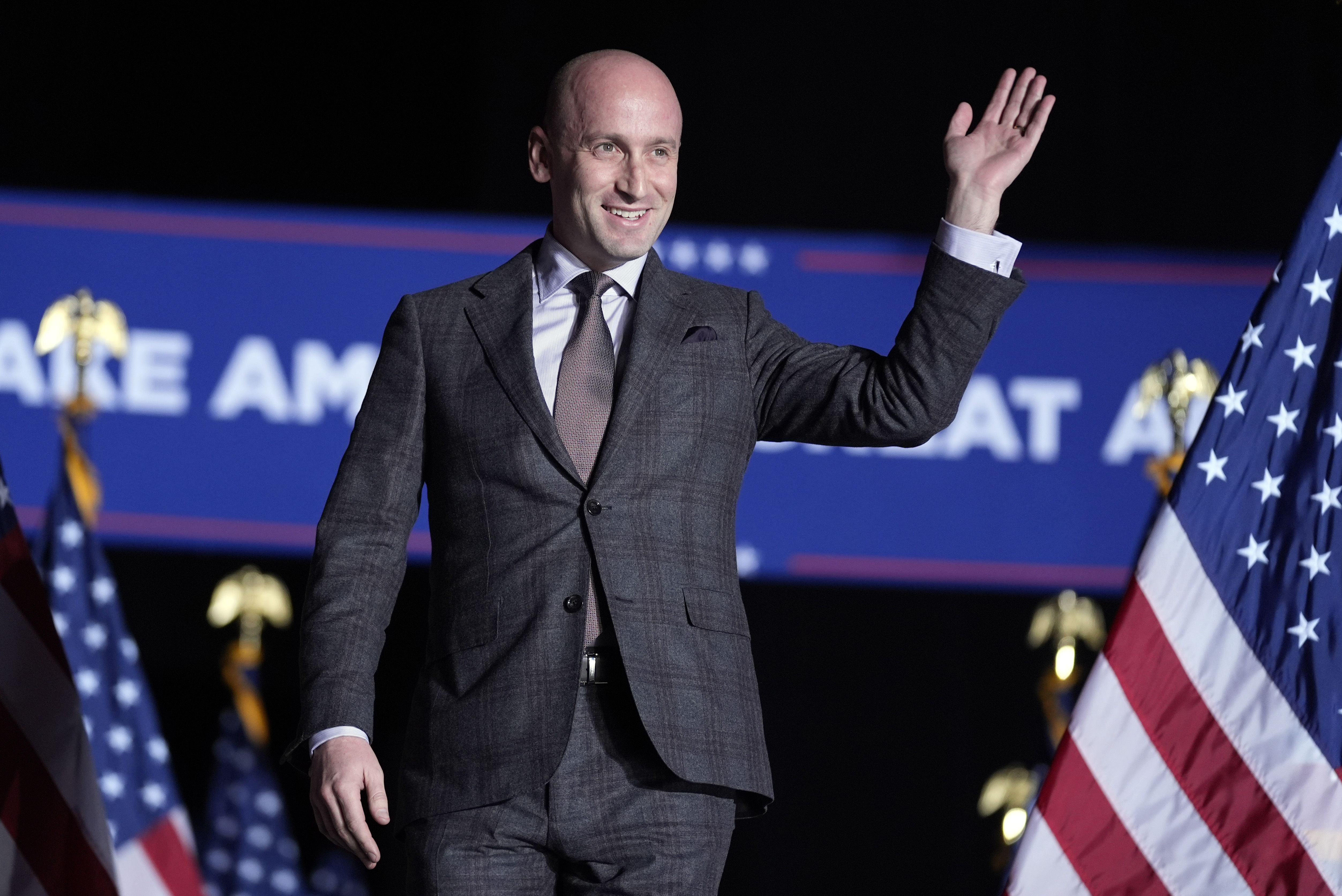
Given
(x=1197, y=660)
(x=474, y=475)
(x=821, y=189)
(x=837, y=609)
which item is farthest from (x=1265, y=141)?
(x=474, y=475)

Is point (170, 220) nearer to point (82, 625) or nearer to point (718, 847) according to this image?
point (82, 625)

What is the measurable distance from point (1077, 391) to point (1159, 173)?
545mm

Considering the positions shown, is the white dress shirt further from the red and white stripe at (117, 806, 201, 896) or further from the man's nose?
the red and white stripe at (117, 806, 201, 896)

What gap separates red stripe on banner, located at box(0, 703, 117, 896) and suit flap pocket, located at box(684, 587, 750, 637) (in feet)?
4.12

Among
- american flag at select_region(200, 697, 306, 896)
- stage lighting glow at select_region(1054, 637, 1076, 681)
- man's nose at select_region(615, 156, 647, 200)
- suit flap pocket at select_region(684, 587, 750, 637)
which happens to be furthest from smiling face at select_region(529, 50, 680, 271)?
american flag at select_region(200, 697, 306, 896)

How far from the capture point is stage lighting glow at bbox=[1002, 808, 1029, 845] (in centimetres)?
307

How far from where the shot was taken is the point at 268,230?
3.75m

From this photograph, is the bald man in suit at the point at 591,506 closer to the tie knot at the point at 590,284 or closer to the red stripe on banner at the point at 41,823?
the tie knot at the point at 590,284

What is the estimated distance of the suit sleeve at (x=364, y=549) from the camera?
1.58m

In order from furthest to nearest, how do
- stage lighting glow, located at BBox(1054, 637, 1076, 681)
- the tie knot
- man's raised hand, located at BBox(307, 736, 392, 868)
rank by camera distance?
stage lighting glow, located at BBox(1054, 637, 1076, 681) < the tie knot < man's raised hand, located at BBox(307, 736, 392, 868)

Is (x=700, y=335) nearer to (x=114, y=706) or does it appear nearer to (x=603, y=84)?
(x=603, y=84)

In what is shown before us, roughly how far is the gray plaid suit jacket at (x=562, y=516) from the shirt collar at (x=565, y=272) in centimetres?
2

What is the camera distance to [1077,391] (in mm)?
3682

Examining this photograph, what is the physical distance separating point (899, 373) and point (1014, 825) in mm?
1773
